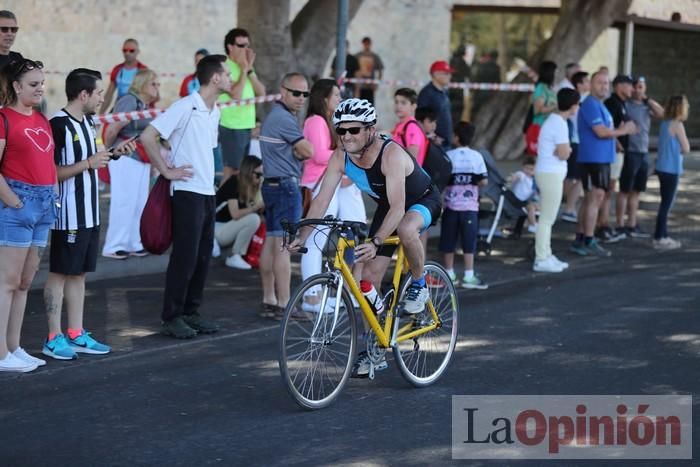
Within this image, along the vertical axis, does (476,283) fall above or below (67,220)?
below

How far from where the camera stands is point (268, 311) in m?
9.99

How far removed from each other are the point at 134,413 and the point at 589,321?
4356 millimetres

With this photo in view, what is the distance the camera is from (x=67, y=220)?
822 cm

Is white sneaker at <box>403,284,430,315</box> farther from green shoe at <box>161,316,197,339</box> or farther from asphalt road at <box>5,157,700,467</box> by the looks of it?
green shoe at <box>161,316,197,339</box>

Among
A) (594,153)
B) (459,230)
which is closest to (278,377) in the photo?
(459,230)

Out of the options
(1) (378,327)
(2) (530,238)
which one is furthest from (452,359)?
(2) (530,238)

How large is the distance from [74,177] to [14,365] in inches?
52.0

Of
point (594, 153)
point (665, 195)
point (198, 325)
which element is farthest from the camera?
point (665, 195)

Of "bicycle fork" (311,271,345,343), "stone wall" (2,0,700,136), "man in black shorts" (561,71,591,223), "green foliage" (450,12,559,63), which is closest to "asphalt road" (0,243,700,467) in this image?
"bicycle fork" (311,271,345,343)

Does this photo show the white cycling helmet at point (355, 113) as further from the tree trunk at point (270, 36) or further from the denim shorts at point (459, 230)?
the tree trunk at point (270, 36)

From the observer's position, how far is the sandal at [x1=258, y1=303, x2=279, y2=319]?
392 inches

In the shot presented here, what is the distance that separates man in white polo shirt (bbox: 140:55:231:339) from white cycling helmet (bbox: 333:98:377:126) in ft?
6.27

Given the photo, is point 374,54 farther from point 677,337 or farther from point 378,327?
point 378,327

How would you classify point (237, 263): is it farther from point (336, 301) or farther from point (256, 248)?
point (336, 301)
